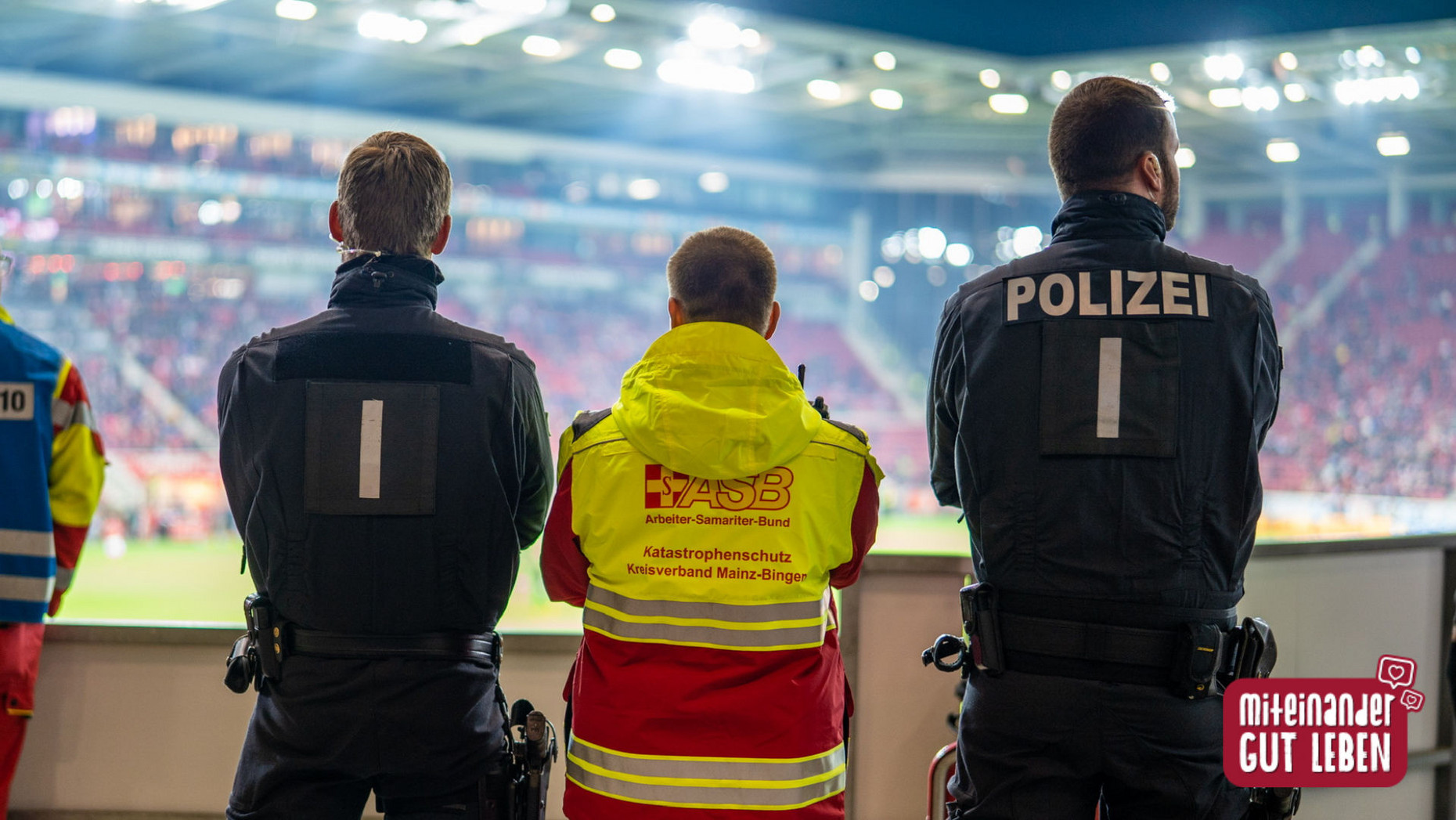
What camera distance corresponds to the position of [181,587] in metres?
11.0

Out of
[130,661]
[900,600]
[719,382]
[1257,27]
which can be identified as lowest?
[130,661]

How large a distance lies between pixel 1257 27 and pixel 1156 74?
33.3 ft

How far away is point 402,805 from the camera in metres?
1.68

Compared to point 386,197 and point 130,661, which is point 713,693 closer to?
point 386,197

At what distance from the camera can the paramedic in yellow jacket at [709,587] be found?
61.6 inches

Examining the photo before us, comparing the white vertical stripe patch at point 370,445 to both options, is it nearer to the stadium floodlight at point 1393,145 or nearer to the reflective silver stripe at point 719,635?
the reflective silver stripe at point 719,635

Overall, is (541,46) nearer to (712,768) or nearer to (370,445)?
(370,445)

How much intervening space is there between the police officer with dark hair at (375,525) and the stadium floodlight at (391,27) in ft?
44.6

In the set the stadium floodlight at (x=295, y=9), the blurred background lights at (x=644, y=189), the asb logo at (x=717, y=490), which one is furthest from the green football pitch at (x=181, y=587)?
the blurred background lights at (x=644, y=189)

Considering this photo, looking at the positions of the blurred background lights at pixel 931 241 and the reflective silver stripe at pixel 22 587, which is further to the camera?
the blurred background lights at pixel 931 241

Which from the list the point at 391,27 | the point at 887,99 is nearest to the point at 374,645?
the point at 391,27

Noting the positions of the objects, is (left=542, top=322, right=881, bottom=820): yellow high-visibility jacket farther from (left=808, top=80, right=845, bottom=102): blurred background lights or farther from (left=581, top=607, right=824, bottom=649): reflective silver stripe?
(left=808, top=80, right=845, bottom=102): blurred background lights

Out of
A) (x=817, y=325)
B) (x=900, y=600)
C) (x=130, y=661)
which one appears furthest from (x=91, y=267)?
(x=900, y=600)

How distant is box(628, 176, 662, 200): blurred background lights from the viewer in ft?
68.1
